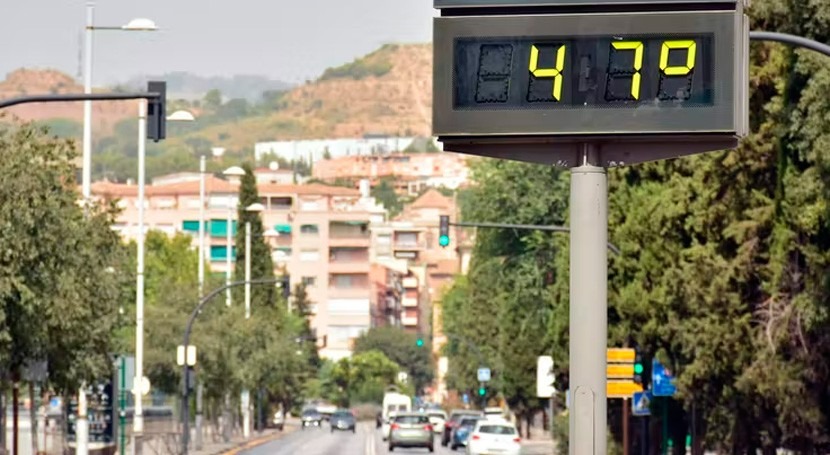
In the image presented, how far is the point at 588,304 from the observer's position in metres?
16.9

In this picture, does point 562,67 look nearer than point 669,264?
Yes

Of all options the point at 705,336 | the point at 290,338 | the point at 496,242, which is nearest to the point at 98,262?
the point at 705,336

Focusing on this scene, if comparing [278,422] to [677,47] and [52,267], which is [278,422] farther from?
[677,47]

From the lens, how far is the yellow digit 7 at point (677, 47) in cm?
1622

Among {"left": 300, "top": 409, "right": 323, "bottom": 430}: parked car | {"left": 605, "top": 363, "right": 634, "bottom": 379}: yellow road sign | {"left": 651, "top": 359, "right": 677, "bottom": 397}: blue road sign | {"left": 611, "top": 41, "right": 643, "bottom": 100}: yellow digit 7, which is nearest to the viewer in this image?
{"left": 611, "top": 41, "right": 643, "bottom": 100}: yellow digit 7

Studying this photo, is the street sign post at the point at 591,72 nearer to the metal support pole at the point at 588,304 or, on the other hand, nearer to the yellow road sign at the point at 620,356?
the metal support pole at the point at 588,304

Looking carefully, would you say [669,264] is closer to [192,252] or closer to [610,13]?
[610,13]

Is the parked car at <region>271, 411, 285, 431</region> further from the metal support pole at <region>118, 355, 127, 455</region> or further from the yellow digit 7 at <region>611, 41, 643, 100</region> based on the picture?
the yellow digit 7 at <region>611, 41, 643, 100</region>

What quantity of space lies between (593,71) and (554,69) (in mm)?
327

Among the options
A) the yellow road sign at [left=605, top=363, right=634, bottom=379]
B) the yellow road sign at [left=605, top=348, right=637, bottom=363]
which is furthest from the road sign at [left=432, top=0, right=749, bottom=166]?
the yellow road sign at [left=605, top=348, right=637, bottom=363]

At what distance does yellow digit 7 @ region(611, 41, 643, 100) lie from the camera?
53.1 feet

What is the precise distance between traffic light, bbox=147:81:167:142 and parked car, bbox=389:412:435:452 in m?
52.8

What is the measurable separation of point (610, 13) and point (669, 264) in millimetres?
40820

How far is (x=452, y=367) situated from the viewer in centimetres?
16725
